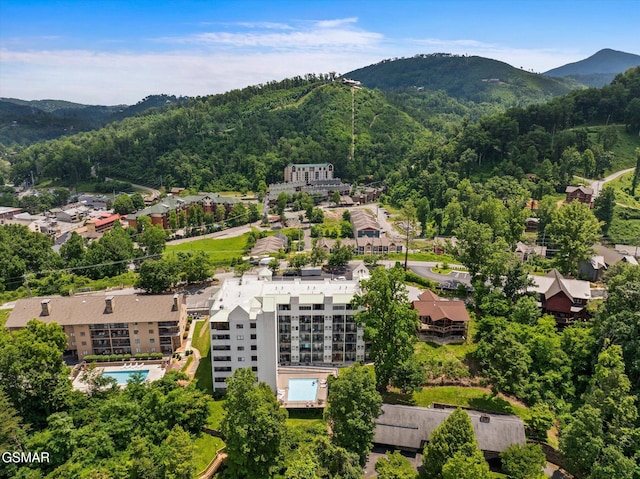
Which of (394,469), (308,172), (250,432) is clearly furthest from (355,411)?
(308,172)

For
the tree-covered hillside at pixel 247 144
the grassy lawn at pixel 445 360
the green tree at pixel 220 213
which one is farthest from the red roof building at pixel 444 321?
the tree-covered hillside at pixel 247 144

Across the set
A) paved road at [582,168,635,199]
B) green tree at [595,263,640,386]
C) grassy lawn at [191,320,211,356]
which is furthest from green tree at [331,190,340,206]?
green tree at [595,263,640,386]

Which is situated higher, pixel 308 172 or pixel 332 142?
pixel 332 142

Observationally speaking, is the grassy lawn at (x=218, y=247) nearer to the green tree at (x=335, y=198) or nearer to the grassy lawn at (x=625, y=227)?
the green tree at (x=335, y=198)

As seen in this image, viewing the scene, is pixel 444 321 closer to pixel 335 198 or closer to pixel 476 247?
pixel 476 247

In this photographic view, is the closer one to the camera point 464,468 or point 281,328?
point 464,468

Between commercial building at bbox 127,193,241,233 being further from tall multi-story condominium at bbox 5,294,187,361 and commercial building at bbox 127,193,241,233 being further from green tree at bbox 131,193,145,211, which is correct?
tall multi-story condominium at bbox 5,294,187,361

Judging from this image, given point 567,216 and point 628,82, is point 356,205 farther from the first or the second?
point 628,82

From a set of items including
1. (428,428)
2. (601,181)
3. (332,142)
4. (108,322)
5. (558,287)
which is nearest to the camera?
(428,428)
